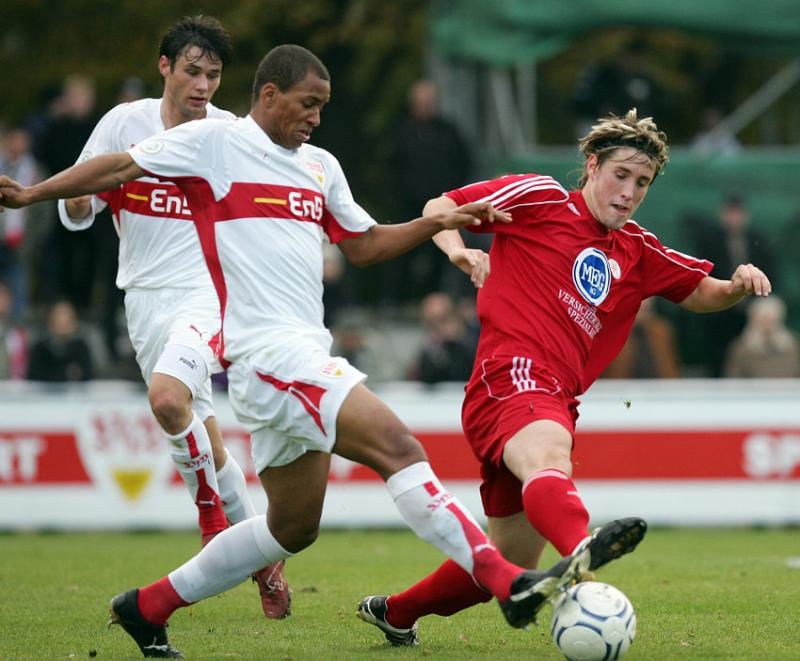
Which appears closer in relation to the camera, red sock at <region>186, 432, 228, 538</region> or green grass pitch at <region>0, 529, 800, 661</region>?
green grass pitch at <region>0, 529, 800, 661</region>

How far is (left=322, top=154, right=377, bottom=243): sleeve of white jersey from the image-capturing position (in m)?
6.61

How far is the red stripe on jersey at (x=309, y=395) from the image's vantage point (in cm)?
600

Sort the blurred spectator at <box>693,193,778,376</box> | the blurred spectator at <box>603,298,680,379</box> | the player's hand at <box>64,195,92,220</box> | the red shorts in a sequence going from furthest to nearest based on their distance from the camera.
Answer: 1. the blurred spectator at <box>693,193,778,376</box>
2. the blurred spectator at <box>603,298,680,379</box>
3. the player's hand at <box>64,195,92,220</box>
4. the red shorts

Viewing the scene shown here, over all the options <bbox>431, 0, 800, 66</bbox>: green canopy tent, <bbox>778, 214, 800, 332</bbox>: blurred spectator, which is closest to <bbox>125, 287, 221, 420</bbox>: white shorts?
<bbox>431, 0, 800, 66</bbox>: green canopy tent

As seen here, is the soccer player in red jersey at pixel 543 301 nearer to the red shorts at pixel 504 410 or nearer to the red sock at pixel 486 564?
the red shorts at pixel 504 410

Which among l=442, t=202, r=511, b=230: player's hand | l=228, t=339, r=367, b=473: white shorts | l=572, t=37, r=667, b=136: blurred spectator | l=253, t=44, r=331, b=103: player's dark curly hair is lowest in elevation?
l=228, t=339, r=367, b=473: white shorts

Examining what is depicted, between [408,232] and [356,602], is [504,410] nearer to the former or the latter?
[408,232]

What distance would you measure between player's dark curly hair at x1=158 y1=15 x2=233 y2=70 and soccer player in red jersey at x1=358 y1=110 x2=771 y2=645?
2077 millimetres

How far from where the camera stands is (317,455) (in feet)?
20.7

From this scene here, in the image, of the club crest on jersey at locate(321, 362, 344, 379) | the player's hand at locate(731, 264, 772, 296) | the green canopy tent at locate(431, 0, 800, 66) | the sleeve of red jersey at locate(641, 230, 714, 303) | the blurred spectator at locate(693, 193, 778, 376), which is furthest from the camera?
the green canopy tent at locate(431, 0, 800, 66)

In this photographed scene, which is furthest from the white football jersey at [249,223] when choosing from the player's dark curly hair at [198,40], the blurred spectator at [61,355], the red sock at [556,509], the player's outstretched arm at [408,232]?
the blurred spectator at [61,355]

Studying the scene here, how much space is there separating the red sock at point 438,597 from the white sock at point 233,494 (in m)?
1.49

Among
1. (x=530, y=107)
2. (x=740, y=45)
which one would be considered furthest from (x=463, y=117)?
(x=740, y=45)

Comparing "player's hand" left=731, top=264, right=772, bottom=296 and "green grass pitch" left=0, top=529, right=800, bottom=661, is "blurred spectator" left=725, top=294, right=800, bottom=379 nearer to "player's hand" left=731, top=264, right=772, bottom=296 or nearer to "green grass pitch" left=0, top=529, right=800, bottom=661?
"green grass pitch" left=0, top=529, right=800, bottom=661
